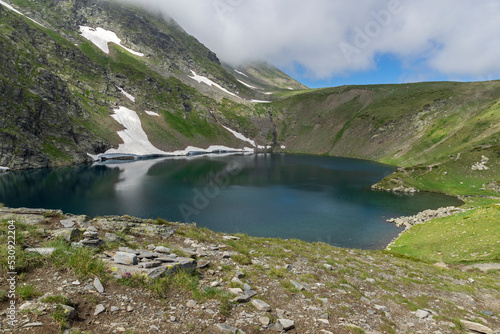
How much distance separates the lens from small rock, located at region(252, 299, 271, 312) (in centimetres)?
1121

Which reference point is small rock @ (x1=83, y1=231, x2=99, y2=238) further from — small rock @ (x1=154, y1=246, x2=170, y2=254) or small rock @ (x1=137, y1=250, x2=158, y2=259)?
small rock @ (x1=154, y1=246, x2=170, y2=254)

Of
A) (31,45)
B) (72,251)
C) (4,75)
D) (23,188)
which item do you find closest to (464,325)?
(72,251)

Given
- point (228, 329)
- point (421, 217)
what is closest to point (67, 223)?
point (228, 329)

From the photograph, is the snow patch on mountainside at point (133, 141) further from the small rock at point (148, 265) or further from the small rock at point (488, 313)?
the small rock at point (488, 313)

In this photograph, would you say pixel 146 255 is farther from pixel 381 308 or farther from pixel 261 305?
pixel 381 308

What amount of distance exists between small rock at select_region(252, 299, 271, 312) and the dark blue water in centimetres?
3229

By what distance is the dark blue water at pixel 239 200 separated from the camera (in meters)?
47.5

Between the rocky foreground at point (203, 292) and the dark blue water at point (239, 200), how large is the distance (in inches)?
968

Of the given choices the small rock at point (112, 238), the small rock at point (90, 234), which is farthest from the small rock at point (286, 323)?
the small rock at point (90, 234)

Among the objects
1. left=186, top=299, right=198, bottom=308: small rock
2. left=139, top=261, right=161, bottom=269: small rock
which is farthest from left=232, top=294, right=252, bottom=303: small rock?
left=139, top=261, right=161, bottom=269: small rock

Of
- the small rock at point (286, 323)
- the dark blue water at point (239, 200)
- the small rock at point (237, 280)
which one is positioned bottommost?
the dark blue water at point (239, 200)

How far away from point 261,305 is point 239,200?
54128 millimetres

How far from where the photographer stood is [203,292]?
11.3m

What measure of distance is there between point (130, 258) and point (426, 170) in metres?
96.6
